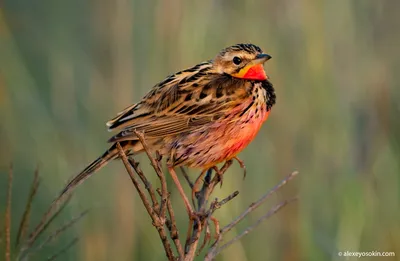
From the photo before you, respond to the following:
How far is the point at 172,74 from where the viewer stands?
2945 millimetres

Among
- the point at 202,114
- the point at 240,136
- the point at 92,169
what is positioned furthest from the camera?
→ the point at 202,114

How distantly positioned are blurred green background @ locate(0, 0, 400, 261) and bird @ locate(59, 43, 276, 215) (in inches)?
10.4

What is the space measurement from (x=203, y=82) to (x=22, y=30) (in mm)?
1633

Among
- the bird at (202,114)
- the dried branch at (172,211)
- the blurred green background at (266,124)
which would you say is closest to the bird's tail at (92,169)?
the bird at (202,114)

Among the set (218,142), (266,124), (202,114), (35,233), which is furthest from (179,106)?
(35,233)

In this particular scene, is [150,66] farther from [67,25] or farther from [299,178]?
[67,25]

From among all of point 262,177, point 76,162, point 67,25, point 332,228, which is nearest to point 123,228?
point 76,162

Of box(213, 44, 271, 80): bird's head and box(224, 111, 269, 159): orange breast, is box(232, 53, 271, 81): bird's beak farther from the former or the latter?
box(224, 111, 269, 159): orange breast

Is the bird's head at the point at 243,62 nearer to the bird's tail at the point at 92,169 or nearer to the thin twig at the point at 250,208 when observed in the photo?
the bird's tail at the point at 92,169

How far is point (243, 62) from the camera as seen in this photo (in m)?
2.81

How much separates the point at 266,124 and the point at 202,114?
80 centimetres

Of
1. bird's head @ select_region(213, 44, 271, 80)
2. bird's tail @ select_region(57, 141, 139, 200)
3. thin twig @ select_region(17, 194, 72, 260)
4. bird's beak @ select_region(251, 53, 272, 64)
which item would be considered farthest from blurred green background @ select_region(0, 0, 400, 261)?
A: thin twig @ select_region(17, 194, 72, 260)

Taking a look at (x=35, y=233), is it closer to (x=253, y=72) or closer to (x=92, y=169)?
(x=92, y=169)

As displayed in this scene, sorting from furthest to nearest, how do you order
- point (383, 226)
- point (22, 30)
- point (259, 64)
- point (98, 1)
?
point (22, 30), point (98, 1), point (383, 226), point (259, 64)
